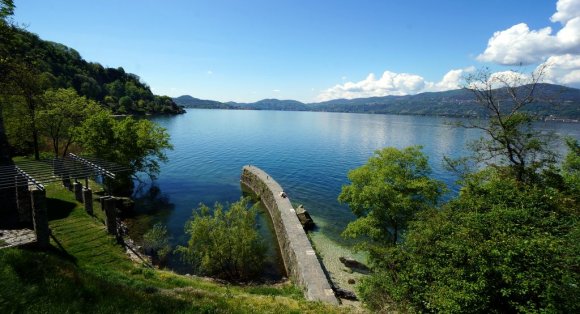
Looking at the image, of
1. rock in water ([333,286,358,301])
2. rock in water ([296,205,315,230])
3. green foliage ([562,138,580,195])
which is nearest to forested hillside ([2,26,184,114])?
rock in water ([296,205,315,230])

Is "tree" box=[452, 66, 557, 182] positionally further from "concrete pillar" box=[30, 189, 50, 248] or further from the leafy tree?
"concrete pillar" box=[30, 189, 50, 248]

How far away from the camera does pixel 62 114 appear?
41781 millimetres

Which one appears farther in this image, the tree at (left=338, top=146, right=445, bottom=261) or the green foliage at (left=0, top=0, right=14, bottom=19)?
the tree at (left=338, top=146, right=445, bottom=261)

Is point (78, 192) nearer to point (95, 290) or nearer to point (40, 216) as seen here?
point (40, 216)

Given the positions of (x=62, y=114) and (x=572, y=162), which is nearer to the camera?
(x=572, y=162)

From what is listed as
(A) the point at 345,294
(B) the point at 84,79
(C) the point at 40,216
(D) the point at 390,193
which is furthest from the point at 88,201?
(B) the point at 84,79

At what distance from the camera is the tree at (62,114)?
40906 millimetres

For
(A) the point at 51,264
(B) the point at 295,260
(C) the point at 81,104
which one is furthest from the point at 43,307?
(C) the point at 81,104

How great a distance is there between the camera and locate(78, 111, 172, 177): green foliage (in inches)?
1513

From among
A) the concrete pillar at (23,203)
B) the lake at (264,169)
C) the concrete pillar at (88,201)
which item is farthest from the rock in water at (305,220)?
the concrete pillar at (23,203)

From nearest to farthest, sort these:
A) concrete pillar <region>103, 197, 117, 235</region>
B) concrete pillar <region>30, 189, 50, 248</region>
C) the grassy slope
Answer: the grassy slope → concrete pillar <region>30, 189, 50, 248</region> → concrete pillar <region>103, 197, 117, 235</region>

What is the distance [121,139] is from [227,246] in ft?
85.6

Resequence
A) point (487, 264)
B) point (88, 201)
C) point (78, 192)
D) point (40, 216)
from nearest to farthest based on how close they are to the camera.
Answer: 1. point (487, 264)
2. point (40, 216)
3. point (88, 201)
4. point (78, 192)

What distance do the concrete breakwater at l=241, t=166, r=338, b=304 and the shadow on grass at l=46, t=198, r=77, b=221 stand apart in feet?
64.7
